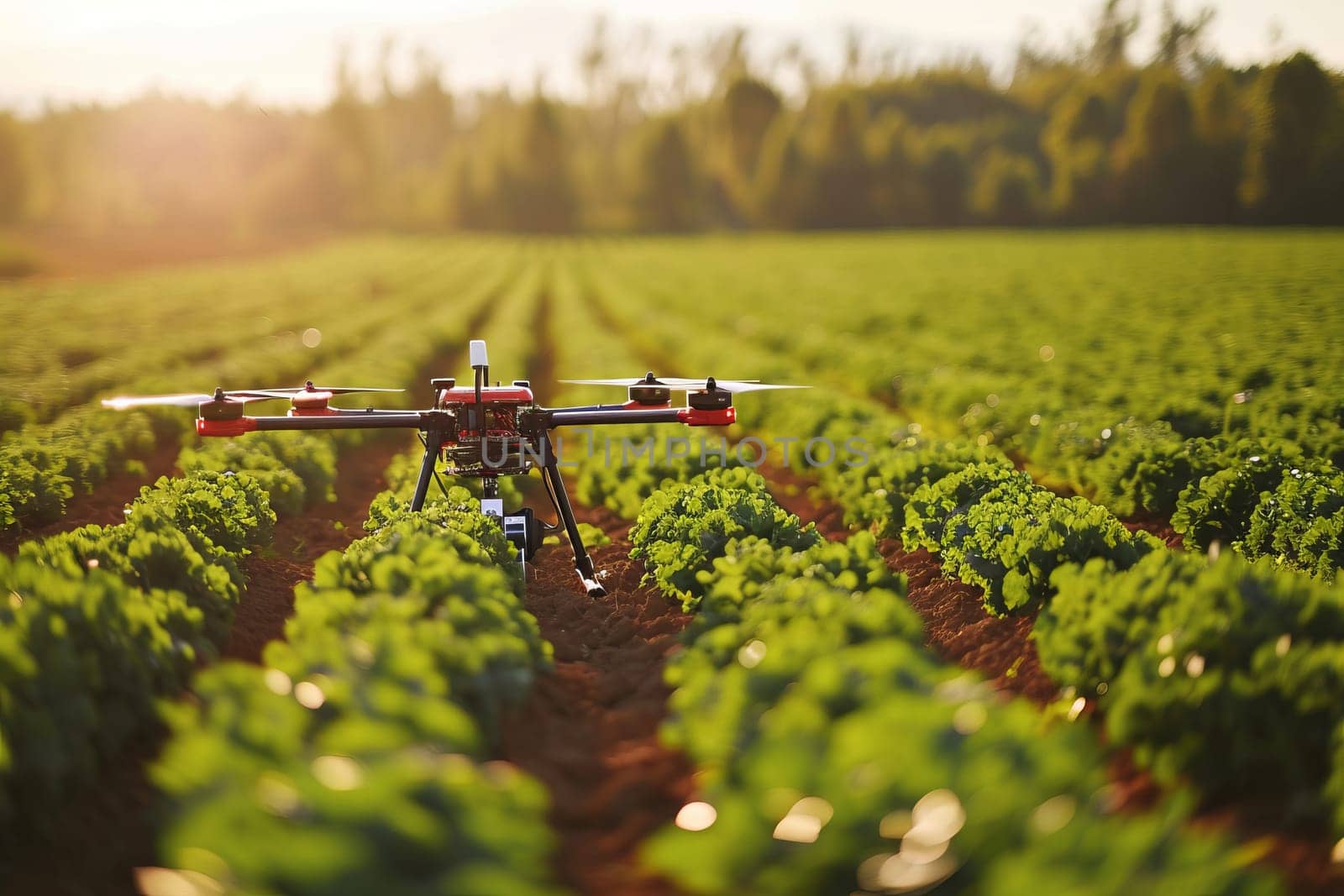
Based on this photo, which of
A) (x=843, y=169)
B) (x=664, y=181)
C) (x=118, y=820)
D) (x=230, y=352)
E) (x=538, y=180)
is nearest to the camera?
(x=118, y=820)

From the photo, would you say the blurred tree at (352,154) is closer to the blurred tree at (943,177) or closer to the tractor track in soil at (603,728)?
the blurred tree at (943,177)

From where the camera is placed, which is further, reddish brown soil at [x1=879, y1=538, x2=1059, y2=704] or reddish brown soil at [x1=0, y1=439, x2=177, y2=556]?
reddish brown soil at [x1=0, y1=439, x2=177, y2=556]

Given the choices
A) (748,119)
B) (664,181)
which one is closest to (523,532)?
(664,181)

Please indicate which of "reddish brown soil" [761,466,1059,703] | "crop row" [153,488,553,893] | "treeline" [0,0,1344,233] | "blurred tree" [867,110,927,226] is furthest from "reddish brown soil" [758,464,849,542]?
"blurred tree" [867,110,927,226]

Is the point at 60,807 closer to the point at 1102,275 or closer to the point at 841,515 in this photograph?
the point at 841,515

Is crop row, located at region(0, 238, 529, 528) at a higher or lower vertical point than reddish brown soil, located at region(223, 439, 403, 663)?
higher

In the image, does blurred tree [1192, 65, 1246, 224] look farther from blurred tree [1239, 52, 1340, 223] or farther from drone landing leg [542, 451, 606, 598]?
drone landing leg [542, 451, 606, 598]

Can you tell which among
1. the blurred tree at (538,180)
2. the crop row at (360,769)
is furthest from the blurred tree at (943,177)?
the crop row at (360,769)

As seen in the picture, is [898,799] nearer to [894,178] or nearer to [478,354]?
[478,354]
